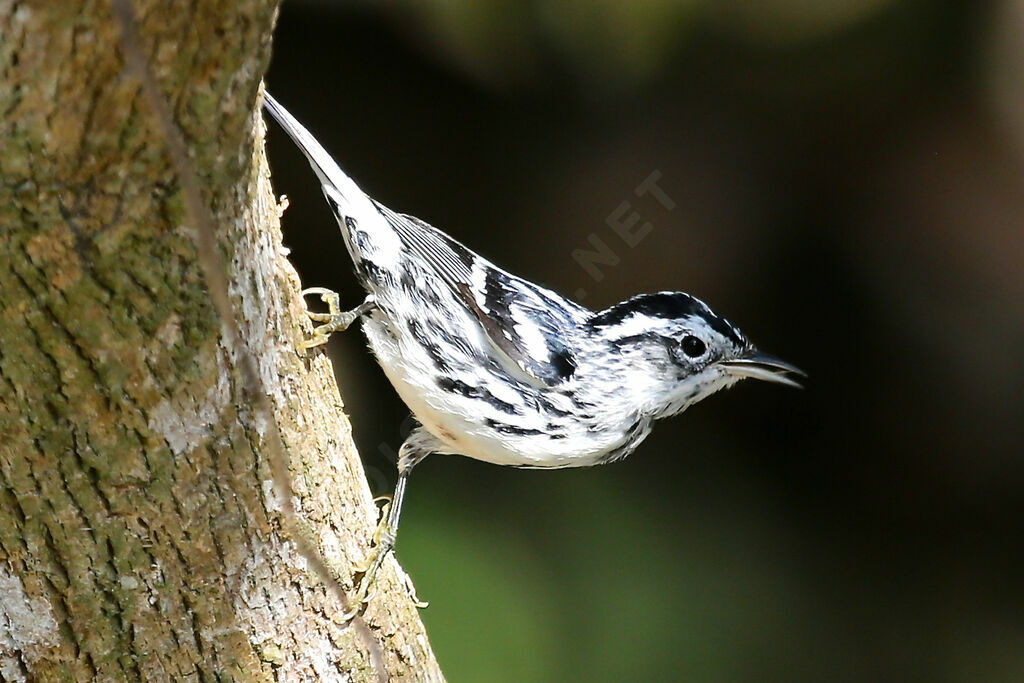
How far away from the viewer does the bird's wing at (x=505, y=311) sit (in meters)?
2.48

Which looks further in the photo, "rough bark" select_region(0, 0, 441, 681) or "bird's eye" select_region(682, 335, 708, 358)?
"bird's eye" select_region(682, 335, 708, 358)

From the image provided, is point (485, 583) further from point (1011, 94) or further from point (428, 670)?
point (1011, 94)

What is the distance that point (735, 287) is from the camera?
14.9 ft

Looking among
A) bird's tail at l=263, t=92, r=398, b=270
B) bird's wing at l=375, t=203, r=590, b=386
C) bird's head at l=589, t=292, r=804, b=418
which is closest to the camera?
bird's tail at l=263, t=92, r=398, b=270

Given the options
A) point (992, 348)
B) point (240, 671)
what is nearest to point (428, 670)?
point (240, 671)

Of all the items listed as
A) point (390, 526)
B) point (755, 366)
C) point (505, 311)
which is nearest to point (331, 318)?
point (390, 526)

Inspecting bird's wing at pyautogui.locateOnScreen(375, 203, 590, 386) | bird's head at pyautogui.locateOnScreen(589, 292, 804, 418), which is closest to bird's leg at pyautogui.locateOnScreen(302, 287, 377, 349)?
bird's wing at pyautogui.locateOnScreen(375, 203, 590, 386)

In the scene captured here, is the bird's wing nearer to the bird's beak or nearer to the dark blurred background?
the bird's beak

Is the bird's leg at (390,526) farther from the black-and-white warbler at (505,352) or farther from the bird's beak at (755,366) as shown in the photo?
the bird's beak at (755,366)

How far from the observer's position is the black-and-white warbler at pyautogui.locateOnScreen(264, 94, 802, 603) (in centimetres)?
238

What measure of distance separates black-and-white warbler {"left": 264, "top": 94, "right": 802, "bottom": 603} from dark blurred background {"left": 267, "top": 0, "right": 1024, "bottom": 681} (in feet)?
5.59

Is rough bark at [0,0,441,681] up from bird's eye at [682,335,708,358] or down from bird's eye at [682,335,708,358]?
up

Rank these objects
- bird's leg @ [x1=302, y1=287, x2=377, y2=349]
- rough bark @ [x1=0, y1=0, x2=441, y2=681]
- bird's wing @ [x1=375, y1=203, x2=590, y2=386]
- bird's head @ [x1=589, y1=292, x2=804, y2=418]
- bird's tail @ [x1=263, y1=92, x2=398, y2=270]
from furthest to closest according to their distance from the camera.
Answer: bird's head @ [x1=589, y1=292, x2=804, y2=418] → bird's wing @ [x1=375, y1=203, x2=590, y2=386] → bird's tail @ [x1=263, y1=92, x2=398, y2=270] → bird's leg @ [x1=302, y1=287, x2=377, y2=349] → rough bark @ [x1=0, y1=0, x2=441, y2=681]

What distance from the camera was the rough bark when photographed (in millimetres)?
1233
